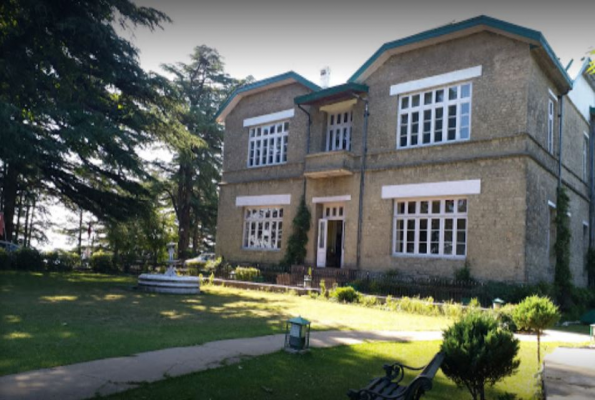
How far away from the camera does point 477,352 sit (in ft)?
16.8

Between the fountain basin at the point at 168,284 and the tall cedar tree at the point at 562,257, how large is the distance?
1417 centimetres

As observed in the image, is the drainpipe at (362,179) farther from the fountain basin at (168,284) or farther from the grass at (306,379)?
the grass at (306,379)

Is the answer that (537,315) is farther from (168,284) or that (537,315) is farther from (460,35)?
(460,35)

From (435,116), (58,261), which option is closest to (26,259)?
(58,261)

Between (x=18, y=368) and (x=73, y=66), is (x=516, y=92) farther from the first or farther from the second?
(x=18, y=368)

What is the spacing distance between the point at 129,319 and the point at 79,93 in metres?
11.9

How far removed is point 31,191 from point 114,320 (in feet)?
64.4

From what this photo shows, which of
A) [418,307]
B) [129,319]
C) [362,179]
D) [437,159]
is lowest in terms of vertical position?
[129,319]

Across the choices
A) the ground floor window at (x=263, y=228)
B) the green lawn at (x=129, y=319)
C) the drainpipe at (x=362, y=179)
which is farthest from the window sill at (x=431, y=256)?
the ground floor window at (x=263, y=228)

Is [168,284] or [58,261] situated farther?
[58,261]

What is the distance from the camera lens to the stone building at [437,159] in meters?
17.4

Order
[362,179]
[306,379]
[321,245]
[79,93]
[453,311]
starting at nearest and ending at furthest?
[306,379]
[453,311]
[79,93]
[362,179]
[321,245]

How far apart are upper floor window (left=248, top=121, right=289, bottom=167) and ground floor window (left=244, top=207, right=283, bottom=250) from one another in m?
2.68

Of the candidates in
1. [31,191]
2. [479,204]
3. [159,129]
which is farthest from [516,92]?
[31,191]
